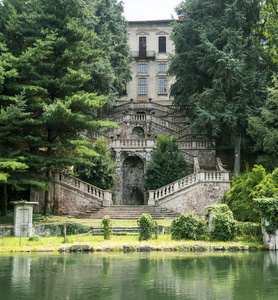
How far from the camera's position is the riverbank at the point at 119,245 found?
1441 centimetres

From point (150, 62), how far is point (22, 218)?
3755 cm

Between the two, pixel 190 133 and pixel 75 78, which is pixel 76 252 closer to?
pixel 75 78

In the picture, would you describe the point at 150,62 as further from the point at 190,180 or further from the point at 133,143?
the point at 190,180

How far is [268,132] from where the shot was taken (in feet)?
86.3

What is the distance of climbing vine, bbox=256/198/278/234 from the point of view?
15125 millimetres

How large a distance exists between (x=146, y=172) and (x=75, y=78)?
907 centimetres

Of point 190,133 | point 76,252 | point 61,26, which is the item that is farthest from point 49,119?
point 190,133

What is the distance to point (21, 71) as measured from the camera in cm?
2175

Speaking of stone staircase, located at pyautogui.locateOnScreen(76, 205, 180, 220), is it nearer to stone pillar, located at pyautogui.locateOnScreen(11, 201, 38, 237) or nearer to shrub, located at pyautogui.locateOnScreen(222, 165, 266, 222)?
shrub, located at pyautogui.locateOnScreen(222, 165, 266, 222)

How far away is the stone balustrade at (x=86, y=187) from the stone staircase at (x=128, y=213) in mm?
827

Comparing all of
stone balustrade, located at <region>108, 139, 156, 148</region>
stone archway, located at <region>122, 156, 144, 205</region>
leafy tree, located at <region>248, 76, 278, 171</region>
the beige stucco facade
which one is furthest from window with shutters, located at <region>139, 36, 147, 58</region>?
leafy tree, located at <region>248, 76, 278, 171</region>

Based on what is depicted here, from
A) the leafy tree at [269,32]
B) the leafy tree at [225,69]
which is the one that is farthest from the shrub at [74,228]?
the leafy tree at [269,32]

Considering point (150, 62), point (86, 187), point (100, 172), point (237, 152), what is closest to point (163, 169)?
point (100, 172)

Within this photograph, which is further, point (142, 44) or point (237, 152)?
point (142, 44)
